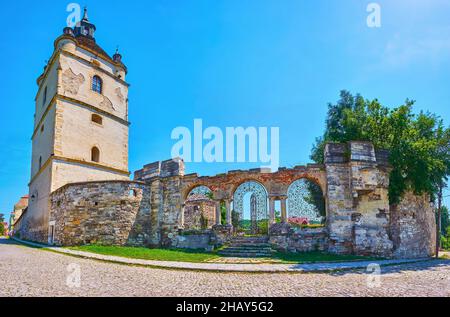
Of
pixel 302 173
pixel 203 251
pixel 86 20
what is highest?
pixel 86 20

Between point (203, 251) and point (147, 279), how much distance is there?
23.9 ft

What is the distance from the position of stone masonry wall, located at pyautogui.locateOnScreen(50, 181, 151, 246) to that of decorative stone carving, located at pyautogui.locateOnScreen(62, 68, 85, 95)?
8.19 m

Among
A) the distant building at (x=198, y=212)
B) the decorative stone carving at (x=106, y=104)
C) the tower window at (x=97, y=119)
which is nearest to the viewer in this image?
the tower window at (x=97, y=119)

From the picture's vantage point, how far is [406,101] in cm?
1644

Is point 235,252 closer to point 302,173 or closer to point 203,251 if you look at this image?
point 203,251

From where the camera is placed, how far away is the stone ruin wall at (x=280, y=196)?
1461cm

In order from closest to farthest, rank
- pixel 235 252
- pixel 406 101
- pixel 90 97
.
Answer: pixel 235 252 < pixel 406 101 < pixel 90 97

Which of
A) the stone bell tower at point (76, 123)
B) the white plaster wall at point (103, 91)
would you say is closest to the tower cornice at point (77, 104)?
the stone bell tower at point (76, 123)

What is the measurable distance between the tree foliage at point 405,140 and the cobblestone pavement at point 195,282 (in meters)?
5.88

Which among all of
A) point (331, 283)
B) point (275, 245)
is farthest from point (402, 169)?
point (331, 283)

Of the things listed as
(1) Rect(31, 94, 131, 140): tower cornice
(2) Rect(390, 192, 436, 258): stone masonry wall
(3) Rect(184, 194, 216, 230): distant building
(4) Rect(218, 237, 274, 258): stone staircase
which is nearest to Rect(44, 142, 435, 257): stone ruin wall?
(2) Rect(390, 192, 436, 258): stone masonry wall

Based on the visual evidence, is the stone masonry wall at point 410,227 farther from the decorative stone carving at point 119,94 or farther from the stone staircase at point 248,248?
the decorative stone carving at point 119,94
